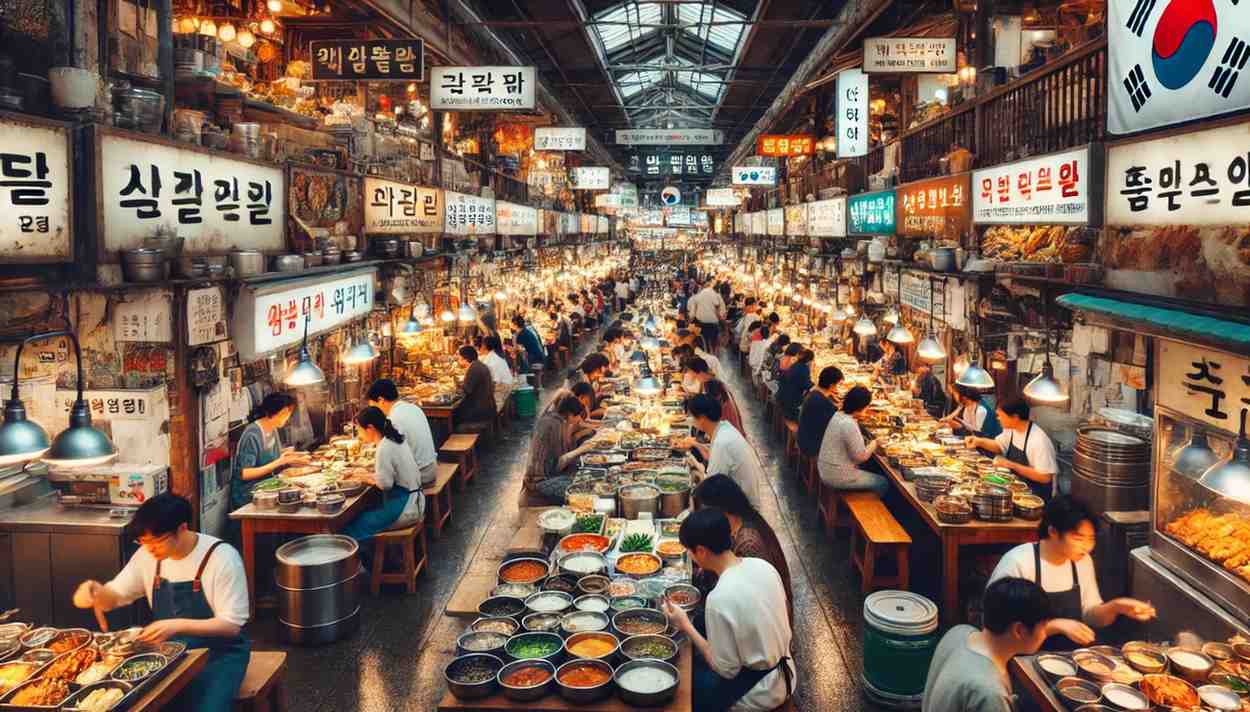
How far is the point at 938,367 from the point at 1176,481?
23.1 ft

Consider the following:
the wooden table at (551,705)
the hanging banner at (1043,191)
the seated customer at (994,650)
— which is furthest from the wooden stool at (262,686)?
the hanging banner at (1043,191)

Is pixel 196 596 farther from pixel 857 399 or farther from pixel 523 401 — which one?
pixel 523 401

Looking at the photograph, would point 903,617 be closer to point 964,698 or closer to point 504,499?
point 964,698

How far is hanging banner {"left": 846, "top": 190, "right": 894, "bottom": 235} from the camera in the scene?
1280 centimetres

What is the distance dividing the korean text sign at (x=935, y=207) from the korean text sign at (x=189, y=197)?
7.44 meters

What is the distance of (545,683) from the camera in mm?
5086

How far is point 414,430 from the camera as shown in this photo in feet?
33.2

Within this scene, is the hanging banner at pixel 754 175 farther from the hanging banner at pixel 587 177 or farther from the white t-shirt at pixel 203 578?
the white t-shirt at pixel 203 578

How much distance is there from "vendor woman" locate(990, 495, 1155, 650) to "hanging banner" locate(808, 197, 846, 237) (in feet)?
33.8

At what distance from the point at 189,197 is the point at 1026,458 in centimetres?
849

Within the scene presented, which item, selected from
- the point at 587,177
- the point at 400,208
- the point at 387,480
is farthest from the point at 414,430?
the point at 587,177

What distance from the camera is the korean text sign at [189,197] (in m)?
6.08

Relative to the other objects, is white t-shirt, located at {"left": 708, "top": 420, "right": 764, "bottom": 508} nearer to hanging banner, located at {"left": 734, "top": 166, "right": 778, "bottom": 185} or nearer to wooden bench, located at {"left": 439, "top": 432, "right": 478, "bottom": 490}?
wooden bench, located at {"left": 439, "top": 432, "right": 478, "bottom": 490}

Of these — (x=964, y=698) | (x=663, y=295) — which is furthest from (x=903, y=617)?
(x=663, y=295)
